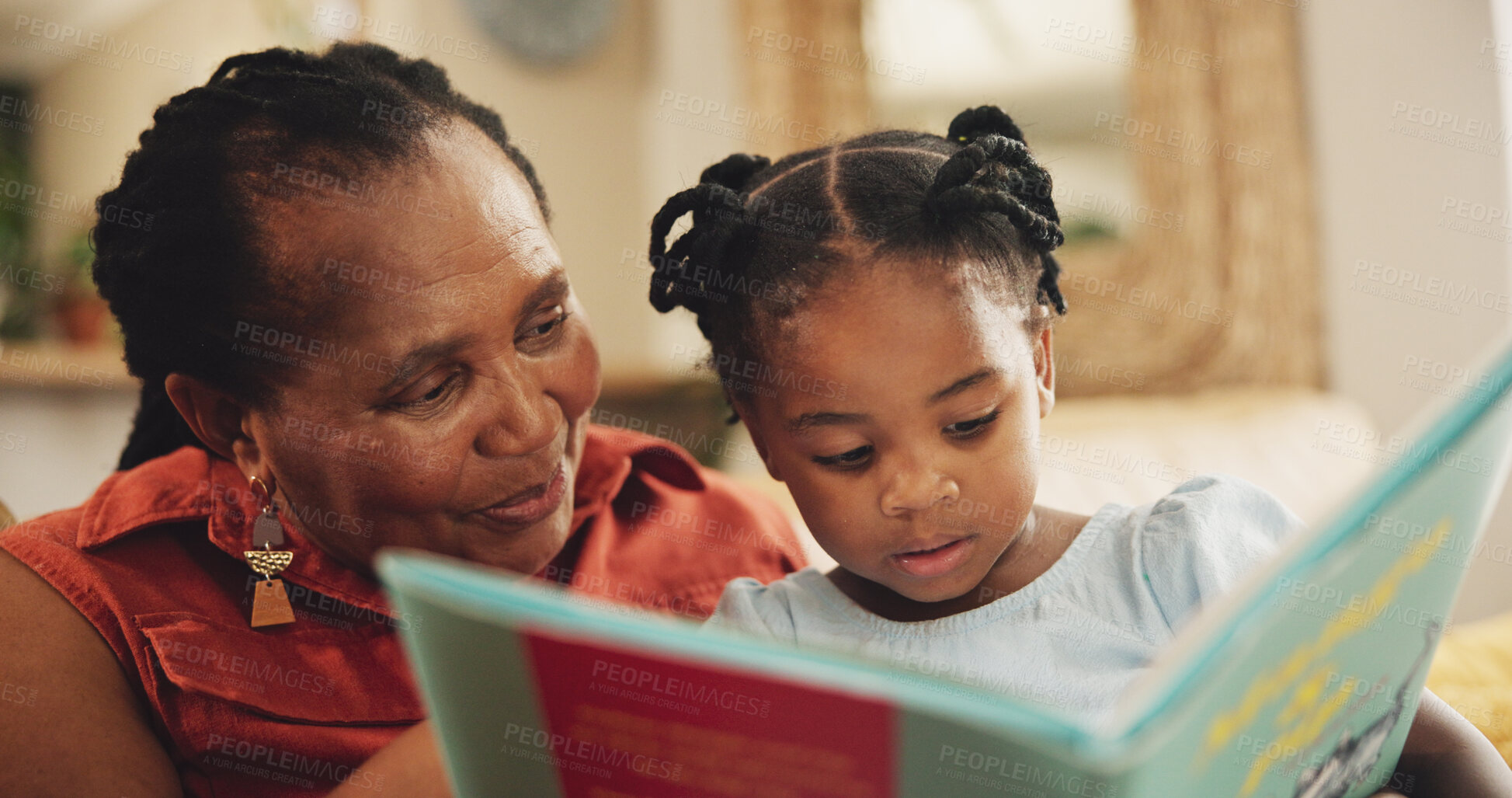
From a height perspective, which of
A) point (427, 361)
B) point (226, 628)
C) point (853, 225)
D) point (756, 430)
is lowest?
point (226, 628)

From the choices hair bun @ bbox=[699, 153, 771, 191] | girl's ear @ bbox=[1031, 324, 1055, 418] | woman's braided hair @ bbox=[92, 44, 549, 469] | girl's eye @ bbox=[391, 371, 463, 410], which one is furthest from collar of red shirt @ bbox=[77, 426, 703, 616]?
girl's ear @ bbox=[1031, 324, 1055, 418]

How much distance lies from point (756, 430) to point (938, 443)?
0.71 ft

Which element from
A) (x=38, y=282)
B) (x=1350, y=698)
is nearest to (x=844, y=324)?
(x=1350, y=698)

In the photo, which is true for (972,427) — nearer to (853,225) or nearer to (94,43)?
(853,225)

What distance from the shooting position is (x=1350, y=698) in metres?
0.61

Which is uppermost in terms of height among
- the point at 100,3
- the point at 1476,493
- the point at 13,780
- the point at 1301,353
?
the point at 100,3

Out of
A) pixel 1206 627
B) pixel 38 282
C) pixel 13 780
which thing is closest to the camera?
pixel 1206 627

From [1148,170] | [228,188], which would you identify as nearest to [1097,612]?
[228,188]

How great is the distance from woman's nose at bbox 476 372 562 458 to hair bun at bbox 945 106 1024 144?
53 centimetres

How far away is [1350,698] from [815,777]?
0.33 m

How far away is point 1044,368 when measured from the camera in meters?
1.08

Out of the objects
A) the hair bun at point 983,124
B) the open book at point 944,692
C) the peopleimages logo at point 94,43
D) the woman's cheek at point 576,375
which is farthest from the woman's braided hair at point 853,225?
the peopleimages logo at point 94,43

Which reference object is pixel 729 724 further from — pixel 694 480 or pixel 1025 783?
pixel 694 480

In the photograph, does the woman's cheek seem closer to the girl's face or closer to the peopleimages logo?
the girl's face
